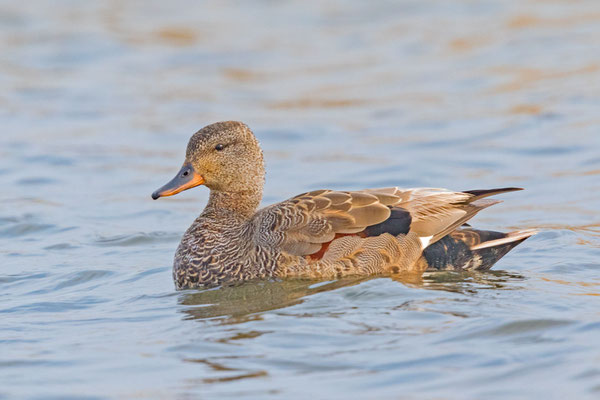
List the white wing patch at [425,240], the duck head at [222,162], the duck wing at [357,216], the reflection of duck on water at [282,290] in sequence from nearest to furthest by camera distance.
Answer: the reflection of duck on water at [282,290]
the duck wing at [357,216]
the white wing patch at [425,240]
the duck head at [222,162]

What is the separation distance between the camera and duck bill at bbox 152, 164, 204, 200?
8.23m

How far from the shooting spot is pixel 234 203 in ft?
28.1

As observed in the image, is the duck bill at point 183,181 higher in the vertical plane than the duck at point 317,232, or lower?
higher

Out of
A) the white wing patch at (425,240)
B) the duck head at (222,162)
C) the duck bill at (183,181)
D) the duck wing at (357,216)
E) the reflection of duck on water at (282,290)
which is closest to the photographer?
the reflection of duck on water at (282,290)

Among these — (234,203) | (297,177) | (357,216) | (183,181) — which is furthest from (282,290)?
(297,177)

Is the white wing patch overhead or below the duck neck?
below

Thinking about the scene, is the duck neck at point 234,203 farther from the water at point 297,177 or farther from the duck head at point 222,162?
the water at point 297,177

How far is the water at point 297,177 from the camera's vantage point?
6.16 meters

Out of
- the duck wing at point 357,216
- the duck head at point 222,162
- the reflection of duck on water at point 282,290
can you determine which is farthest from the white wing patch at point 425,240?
the duck head at point 222,162

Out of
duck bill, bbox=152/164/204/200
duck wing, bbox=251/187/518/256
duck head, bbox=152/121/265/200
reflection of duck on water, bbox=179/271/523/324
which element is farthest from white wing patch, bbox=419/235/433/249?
duck bill, bbox=152/164/204/200

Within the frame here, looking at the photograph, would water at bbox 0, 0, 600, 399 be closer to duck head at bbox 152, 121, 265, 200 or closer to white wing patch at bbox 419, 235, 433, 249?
white wing patch at bbox 419, 235, 433, 249

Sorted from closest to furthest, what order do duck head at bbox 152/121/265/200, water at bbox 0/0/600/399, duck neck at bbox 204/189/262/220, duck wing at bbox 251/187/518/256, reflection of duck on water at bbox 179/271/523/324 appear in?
1. water at bbox 0/0/600/399
2. reflection of duck on water at bbox 179/271/523/324
3. duck wing at bbox 251/187/518/256
4. duck head at bbox 152/121/265/200
5. duck neck at bbox 204/189/262/220

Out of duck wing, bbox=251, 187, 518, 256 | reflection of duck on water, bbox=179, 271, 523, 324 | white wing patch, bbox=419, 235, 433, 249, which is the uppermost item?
duck wing, bbox=251, 187, 518, 256

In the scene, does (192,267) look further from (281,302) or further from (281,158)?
(281,158)
